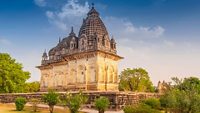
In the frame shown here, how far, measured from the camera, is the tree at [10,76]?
122ft

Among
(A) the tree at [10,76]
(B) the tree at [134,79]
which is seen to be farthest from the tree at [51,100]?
(B) the tree at [134,79]

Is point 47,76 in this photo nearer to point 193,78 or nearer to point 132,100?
point 132,100

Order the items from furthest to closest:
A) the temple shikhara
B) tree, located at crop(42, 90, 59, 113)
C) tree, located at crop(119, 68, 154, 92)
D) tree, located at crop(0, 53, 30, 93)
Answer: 1. tree, located at crop(119, 68, 154, 92)
2. tree, located at crop(0, 53, 30, 93)
3. the temple shikhara
4. tree, located at crop(42, 90, 59, 113)

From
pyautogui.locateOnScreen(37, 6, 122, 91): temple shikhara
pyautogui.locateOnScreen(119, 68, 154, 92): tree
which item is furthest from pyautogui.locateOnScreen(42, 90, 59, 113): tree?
pyautogui.locateOnScreen(119, 68, 154, 92): tree

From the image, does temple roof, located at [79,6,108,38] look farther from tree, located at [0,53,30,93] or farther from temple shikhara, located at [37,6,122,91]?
tree, located at [0,53,30,93]

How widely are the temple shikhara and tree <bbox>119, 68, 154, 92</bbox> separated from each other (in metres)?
13.5

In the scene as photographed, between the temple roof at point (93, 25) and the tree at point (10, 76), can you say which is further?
the tree at point (10, 76)

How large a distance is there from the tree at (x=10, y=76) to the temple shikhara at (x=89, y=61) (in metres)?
4.71

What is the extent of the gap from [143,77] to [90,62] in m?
19.0

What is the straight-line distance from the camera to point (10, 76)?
3794cm

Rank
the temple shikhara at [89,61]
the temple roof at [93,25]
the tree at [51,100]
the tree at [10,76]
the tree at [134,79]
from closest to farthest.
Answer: the tree at [51,100] → the temple shikhara at [89,61] → the temple roof at [93,25] → the tree at [10,76] → the tree at [134,79]

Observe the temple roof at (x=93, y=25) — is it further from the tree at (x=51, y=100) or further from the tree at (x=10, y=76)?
the tree at (x=51, y=100)

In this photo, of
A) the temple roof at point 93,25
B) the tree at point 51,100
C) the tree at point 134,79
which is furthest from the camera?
the tree at point 134,79

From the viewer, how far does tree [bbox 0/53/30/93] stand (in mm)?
37219
